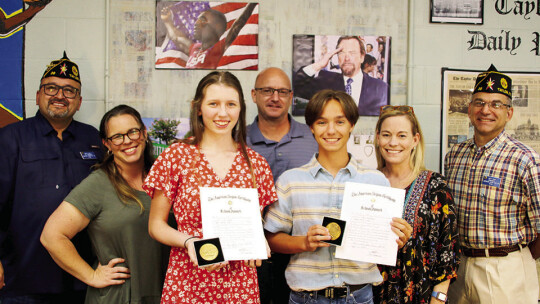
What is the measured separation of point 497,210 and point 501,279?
1.54ft

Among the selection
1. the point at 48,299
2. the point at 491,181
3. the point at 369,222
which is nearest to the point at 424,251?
the point at 369,222

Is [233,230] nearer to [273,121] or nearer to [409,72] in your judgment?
[273,121]

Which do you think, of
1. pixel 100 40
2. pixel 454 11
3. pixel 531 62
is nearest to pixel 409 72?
pixel 454 11

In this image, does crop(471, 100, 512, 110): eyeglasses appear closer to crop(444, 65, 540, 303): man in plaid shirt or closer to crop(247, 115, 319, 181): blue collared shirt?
crop(444, 65, 540, 303): man in plaid shirt

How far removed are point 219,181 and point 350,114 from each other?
0.77 metres

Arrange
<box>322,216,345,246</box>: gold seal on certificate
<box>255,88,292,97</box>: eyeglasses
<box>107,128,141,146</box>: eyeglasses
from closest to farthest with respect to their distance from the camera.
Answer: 1. <box>322,216,345,246</box>: gold seal on certificate
2. <box>107,128,141,146</box>: eyeglasses
3. <box>255,88,292,97</box>: eyeglasses

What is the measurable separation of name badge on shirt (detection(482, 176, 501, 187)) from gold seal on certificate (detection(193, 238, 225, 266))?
6.52 ft

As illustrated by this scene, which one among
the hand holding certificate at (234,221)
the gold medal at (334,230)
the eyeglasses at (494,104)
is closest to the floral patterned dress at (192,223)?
the hand holding certificate at (234,221)

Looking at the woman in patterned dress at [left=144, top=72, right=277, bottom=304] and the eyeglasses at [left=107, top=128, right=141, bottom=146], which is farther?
the eyeglasses at [left=107, top=128, right=141, bottom=146]

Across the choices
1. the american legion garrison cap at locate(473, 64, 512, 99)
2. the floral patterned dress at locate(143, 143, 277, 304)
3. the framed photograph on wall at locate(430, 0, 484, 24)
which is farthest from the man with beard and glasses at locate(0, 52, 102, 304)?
the framed photograph on wall at locate(430, 0, 484, 24)

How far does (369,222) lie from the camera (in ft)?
6.72

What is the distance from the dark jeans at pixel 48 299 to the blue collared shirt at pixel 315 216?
160 centimetres

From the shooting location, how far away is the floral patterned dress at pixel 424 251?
233cm

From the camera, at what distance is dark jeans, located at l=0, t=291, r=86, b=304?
2.74m
